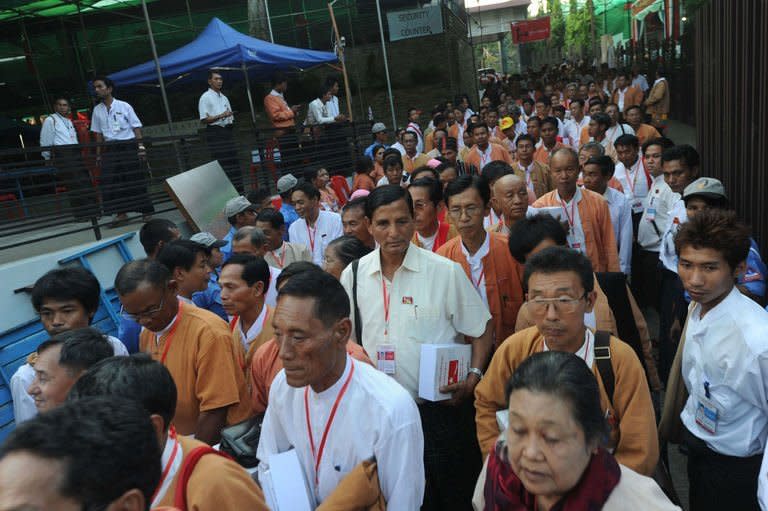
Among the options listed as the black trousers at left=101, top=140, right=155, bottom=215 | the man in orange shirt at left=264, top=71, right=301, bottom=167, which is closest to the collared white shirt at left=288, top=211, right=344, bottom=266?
the black trousers at left=101, top=140, right=155, bottom=215

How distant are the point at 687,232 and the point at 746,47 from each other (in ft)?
11.3

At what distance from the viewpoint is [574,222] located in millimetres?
4965

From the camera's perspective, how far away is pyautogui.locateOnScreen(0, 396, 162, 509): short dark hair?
135 cm

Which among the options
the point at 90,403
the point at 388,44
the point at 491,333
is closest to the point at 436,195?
the point at 491,333

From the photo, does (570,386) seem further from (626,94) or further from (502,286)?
(626,94)

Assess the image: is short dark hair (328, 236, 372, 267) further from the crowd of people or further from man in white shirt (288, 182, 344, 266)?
man in white shirt (288, 182, 344, 266)

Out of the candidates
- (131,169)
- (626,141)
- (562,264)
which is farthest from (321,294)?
(131,169)

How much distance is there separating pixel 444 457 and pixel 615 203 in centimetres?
328

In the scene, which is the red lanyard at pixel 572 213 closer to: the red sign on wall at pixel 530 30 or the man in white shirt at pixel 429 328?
the man in white shirt at pixel 429 328

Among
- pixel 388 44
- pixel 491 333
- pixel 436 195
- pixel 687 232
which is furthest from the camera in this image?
pixel 388 44

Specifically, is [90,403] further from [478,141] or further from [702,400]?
[478,141]

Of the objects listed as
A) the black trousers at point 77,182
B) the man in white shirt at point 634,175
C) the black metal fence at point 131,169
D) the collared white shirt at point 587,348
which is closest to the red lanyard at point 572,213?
the man in white shirt at point 634,175

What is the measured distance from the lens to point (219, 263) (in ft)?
16.8

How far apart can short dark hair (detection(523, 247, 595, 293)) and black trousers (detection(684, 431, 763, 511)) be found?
88cm
